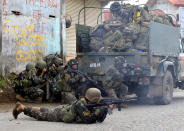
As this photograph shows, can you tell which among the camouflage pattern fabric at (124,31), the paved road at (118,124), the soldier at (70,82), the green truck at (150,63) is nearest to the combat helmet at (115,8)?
the camouflage pattern fabric at (124,31)

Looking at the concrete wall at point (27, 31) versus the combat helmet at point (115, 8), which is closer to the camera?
the combat helmet at point (115, 8)

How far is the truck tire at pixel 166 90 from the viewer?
1146cm

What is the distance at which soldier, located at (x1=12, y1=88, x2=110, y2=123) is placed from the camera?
6996mm

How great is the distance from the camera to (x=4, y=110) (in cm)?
971

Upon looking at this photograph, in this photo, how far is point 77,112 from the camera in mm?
7105

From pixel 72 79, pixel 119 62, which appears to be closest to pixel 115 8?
pixel 119 62

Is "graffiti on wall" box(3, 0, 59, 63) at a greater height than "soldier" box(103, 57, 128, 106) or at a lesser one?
greater

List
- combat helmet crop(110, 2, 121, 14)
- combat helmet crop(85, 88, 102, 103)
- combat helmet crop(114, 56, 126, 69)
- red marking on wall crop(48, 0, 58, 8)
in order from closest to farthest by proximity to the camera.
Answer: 1. combat helmet crop(85, 88, 102, 103)
2. combat helmet crop(114, 56, 126, 69)
3. combat helmet crop(110, 2, 121, 14)
4. red marking on wall crop(48, 0, 58, 8)

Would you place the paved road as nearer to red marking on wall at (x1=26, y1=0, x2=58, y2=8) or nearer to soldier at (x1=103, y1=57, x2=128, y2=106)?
soldier at (x1=103, y1=57, x2=128, y2=106)

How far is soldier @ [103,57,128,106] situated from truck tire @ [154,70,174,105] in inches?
47.3

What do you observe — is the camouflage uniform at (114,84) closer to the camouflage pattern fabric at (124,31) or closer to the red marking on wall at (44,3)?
the camouflage pattern fabric at (124,31)

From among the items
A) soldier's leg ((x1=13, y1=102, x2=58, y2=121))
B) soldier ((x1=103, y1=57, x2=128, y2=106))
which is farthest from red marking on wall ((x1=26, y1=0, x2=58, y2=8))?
soldier's leg ((x1=13, y1=102, x2=58, y2=121))

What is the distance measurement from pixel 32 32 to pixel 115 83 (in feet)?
14.2

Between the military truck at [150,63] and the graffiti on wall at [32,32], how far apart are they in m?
2.54
